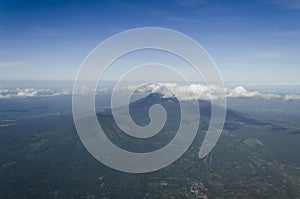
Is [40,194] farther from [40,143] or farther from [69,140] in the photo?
[40,143]

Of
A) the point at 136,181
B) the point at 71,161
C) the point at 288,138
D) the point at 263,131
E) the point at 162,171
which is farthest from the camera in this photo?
the point at 263,131

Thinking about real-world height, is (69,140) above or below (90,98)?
below

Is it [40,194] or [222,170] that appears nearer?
[40,194]

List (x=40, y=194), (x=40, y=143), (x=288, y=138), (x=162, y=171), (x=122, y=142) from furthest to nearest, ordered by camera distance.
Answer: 1. (x=288, y=138)
2. (x=40, y=143)
3. (x=122, y=142)
4. (x=162, y=171)
5. (x=40, y=194)

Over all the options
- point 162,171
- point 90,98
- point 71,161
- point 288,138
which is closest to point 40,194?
point 71,161

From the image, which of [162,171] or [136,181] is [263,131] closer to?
[162,171]

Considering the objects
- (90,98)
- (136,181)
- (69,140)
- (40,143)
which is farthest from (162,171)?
(90,98)

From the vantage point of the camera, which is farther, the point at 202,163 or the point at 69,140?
the point at 69,140

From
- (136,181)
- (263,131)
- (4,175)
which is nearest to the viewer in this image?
(136,181)

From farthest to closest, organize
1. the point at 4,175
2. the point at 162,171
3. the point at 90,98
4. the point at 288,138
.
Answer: the point at 288,138, the point at 162,171, the point at 4,175, the point at 90,98
